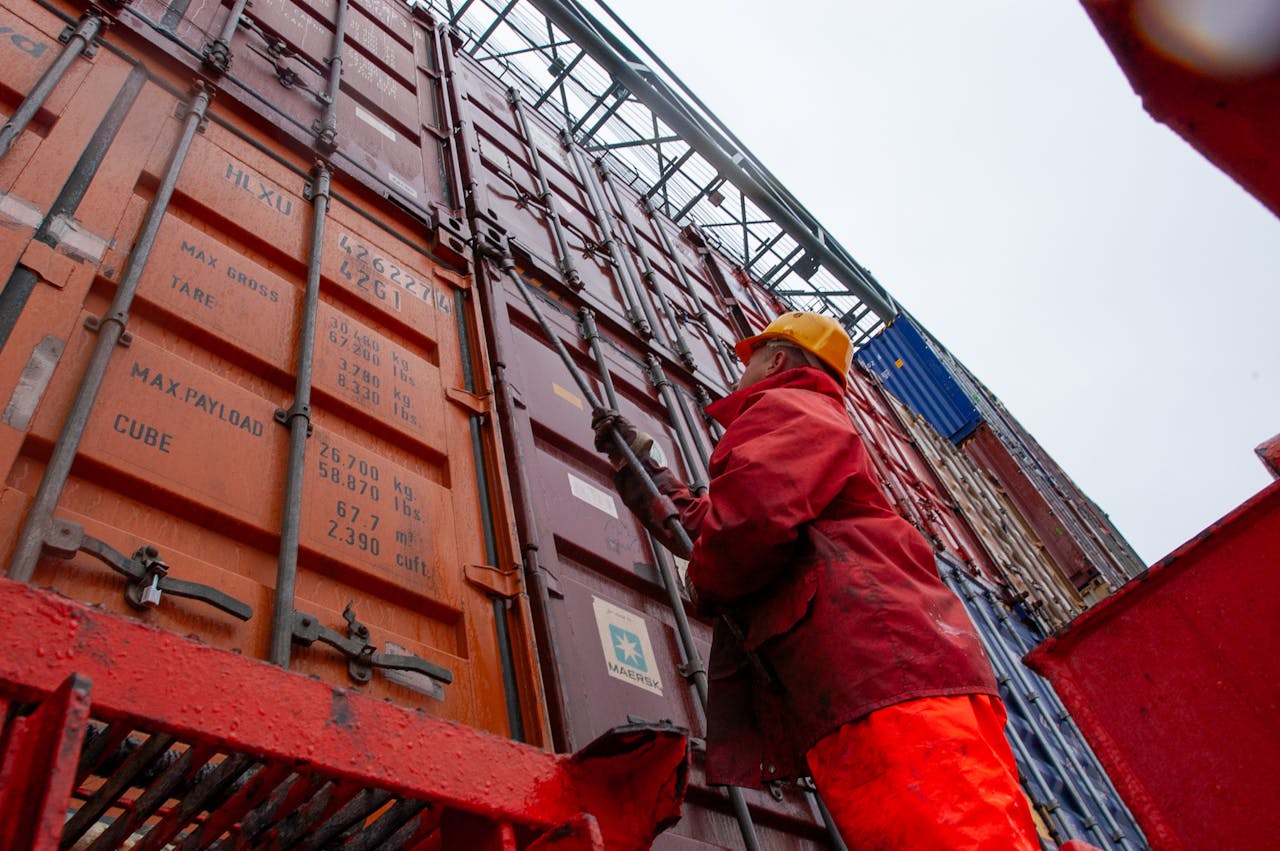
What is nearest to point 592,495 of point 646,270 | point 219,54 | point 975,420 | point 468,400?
point 468,400

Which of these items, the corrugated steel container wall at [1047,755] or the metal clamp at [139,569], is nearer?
the metal clamp at [139,569]

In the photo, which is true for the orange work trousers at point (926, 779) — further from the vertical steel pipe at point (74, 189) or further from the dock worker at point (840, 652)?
the vertical steel pipe at point (74, 189)

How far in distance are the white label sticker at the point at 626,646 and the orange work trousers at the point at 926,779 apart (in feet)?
3.15

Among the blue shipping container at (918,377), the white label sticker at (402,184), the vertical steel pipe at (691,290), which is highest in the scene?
the blue shipping container at (918,377)

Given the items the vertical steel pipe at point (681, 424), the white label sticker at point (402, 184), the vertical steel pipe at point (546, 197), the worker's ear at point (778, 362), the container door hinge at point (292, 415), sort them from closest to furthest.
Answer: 1. the container door hinge at point (292, 415)
2. the worker's ear at point (778, 362)
3. the white label sticker at point (402, 184)
4. the vertical steel pipe at point (681, 424)
5. the vertical steel pipe at point (546, 197)

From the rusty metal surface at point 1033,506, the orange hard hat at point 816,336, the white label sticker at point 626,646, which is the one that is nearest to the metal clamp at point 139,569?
the white label sticker at point 626,646

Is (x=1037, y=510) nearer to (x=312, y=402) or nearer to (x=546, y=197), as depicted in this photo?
(x=546, y=197)

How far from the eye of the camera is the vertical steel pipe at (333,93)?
12.2 feet

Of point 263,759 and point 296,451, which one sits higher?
point 296,451

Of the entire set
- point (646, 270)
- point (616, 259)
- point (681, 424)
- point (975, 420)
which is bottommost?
point (681, 424)

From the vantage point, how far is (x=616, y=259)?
5996mm

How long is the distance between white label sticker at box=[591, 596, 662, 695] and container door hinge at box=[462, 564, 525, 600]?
1.23 feet

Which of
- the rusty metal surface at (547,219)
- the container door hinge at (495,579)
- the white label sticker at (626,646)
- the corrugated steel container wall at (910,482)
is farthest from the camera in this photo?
the corrugated steel container wall at (910,482)

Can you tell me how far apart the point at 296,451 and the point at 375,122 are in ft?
9.35
